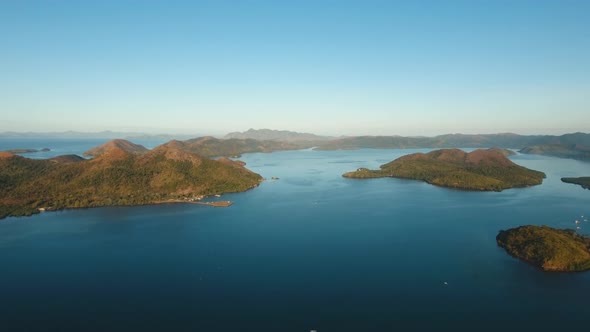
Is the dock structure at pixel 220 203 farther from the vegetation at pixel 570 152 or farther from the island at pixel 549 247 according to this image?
the vegetation at pixel 570 152

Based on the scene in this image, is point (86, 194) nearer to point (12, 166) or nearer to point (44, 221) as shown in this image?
point (44, 221)

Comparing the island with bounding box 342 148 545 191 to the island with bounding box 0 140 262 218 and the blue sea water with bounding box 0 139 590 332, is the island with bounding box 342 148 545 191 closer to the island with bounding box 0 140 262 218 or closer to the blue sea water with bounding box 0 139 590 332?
the blue sea water with bounding box 0 139 590 332

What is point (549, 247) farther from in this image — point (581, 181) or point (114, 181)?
→ point (114, 181)

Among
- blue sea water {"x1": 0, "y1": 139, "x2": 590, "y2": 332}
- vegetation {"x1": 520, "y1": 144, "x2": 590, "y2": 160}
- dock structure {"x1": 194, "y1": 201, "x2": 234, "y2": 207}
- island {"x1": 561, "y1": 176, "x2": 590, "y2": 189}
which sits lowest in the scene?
blue sea water {"x1": 0, "y1": 139, "x2": 590, "y2": 332}

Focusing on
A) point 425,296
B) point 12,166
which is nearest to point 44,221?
point 12,166

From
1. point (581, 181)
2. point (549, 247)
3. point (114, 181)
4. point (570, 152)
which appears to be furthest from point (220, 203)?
point (570, 152)

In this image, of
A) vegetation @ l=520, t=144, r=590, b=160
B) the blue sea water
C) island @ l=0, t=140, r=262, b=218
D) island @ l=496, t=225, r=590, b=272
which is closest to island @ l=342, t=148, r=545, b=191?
the blue sea water
